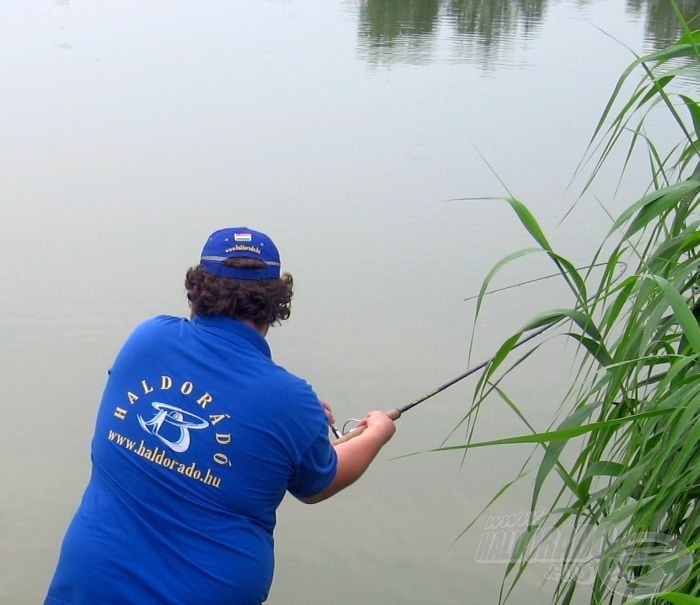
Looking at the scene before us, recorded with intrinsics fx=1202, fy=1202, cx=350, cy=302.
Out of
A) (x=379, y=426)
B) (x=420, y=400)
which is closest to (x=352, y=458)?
(x=379, y=426)

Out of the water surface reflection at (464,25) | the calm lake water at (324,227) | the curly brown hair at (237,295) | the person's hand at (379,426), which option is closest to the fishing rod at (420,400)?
the person's hand at (379,426)

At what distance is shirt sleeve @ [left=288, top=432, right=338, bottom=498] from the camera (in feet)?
6.39

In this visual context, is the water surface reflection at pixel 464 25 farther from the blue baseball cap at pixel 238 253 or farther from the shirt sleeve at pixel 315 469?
the shirt sleeve at pixel 315 469

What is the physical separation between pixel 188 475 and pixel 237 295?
12.5 inches

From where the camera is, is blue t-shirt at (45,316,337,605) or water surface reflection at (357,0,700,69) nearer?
blue t-shirt at (45,316,337,605)

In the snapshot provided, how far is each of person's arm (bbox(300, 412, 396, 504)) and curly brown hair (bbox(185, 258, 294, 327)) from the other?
271 mm

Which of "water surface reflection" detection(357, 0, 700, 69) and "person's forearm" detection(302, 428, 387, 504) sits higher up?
"person's forearm" detection(302, 428, 387, 504)

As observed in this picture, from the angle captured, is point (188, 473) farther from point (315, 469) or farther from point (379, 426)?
point (379, 426)

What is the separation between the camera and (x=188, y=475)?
185cm

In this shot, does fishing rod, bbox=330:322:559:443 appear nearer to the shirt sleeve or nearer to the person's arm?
the person's arm

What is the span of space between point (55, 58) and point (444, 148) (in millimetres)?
4068

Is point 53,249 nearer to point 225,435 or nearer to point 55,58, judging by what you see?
point 225,435

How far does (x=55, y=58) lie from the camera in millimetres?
10195

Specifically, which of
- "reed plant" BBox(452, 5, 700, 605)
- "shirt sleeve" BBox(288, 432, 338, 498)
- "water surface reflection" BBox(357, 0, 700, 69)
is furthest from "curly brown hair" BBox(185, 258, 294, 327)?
"water surface reflection" BBox(357, 0, 700, 69)
